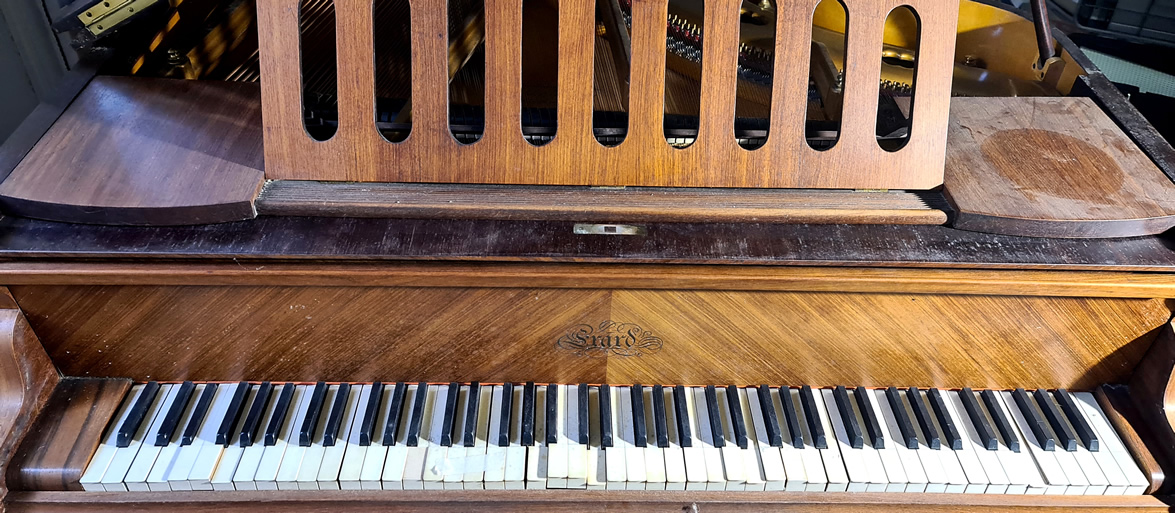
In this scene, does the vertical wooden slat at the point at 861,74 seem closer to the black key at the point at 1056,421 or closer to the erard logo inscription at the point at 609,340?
the erard logo inscription at the point at 609,340

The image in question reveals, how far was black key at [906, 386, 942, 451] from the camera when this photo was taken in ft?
5.69

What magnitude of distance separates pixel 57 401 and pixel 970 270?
1.83 m

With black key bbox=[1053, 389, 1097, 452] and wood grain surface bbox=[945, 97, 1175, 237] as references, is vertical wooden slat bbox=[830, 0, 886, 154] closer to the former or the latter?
wood grain surface bbox=[945, 97, 1175, 237]

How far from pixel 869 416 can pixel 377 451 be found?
1.01 m

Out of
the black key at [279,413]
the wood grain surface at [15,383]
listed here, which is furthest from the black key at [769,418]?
the wood grain surface at [15,383]

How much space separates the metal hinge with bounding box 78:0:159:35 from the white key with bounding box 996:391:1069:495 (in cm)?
211

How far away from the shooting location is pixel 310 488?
66.7 inches

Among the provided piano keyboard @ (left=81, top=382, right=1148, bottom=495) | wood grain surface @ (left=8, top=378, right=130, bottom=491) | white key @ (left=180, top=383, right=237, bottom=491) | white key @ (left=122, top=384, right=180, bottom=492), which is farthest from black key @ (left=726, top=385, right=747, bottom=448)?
wood grain surface @ (left=8, top=378, right=130, bottom=491)

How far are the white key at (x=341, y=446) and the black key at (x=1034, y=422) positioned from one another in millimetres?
1374

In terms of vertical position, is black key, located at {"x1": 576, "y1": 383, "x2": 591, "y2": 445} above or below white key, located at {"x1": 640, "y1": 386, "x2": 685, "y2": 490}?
above

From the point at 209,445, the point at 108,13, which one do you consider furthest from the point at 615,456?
the point at 108,13

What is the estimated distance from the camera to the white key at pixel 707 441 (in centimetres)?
170

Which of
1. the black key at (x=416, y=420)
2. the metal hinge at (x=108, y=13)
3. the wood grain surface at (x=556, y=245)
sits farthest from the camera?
the metal hinge at (x=108, y=13)

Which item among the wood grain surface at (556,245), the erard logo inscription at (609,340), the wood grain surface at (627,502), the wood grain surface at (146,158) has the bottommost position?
the wood grain surface at (627,502)
